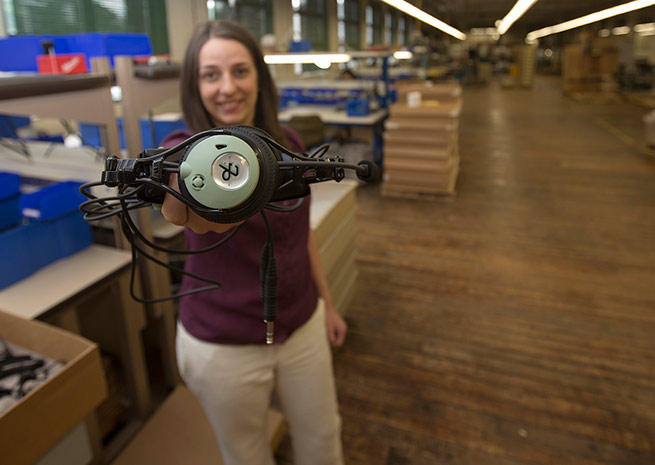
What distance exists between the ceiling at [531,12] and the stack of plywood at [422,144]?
6742 mm

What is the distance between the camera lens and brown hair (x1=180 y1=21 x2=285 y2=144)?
961mm

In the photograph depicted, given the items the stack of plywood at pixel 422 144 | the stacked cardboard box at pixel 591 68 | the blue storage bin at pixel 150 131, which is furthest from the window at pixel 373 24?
the blue storage bin at pixel 150 131

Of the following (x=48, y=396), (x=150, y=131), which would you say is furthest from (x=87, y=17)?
(x=48, y=396)

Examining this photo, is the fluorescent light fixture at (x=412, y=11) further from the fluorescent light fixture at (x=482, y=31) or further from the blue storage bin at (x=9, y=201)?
the fluorescent light fixture at (x=482, y=31)

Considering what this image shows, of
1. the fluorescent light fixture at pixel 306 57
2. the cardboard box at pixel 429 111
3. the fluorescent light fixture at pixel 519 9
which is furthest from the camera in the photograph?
the fluorescent light fixture at pixel 519 9

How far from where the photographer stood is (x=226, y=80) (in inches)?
34.5

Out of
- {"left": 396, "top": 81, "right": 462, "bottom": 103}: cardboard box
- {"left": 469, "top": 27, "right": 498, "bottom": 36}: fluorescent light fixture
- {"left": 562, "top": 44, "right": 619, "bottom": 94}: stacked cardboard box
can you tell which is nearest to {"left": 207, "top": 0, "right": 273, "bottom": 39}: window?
{"left": 396, "top": 81, "right": 462, "bottom": 103}: cardboard box

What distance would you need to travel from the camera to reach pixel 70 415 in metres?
0.95

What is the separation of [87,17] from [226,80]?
477cm

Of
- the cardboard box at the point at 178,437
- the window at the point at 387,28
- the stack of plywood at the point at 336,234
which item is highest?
the window at the point at 387,28

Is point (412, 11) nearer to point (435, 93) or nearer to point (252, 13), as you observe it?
point (435, 93)

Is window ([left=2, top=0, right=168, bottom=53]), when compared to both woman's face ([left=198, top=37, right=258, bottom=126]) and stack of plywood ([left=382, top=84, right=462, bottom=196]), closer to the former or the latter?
stack of plywood ([left=382, top=84, right=462, bottom=196])

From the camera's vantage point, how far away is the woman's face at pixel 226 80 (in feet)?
2.92

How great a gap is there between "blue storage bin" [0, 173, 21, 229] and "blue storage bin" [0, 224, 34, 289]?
0.03 meters
